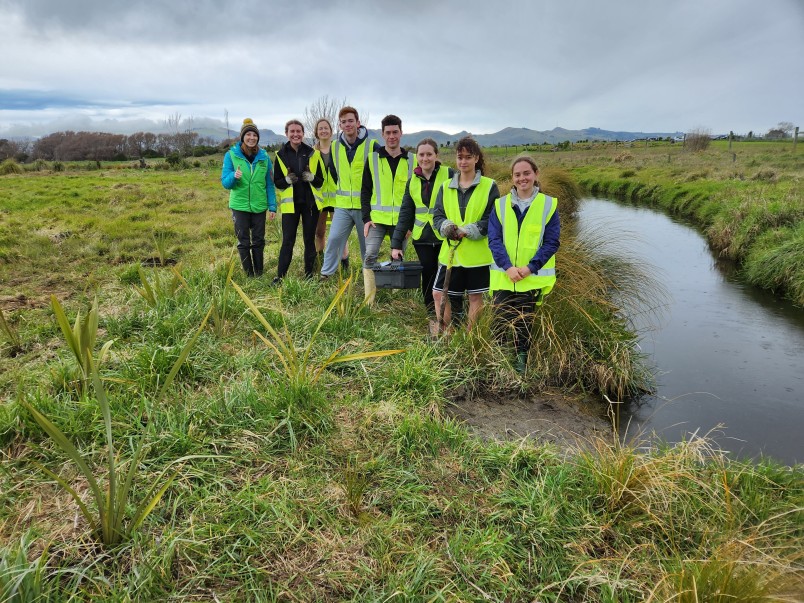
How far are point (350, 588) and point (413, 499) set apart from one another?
60cm

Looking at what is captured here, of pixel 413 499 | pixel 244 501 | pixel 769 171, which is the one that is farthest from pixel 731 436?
pixel 769 171

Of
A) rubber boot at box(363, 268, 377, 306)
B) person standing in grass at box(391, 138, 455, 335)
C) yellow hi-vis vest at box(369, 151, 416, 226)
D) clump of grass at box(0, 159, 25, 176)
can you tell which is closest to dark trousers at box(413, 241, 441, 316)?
person standing in grass at box(391, 138, 455, 335)

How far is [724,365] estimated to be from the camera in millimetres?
5570

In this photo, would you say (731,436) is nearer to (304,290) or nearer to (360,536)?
(360,536)

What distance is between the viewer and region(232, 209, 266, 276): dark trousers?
18.8 ft

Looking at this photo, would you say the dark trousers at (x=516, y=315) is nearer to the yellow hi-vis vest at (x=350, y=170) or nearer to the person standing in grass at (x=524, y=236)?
the person standing in grass at (x=524, y=236)

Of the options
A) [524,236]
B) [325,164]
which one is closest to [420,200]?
[524,236]

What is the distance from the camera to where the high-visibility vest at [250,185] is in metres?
5.55

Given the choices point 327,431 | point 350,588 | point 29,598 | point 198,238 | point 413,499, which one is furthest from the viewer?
point 198,238

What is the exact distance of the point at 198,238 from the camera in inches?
400

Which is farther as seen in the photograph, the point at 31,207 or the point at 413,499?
the point at 31,207

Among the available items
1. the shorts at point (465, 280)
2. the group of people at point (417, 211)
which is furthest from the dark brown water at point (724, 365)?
the shorts at point (465, 280)

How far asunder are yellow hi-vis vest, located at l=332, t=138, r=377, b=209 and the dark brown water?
3.51m

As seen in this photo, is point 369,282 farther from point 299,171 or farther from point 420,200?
point 299,171
